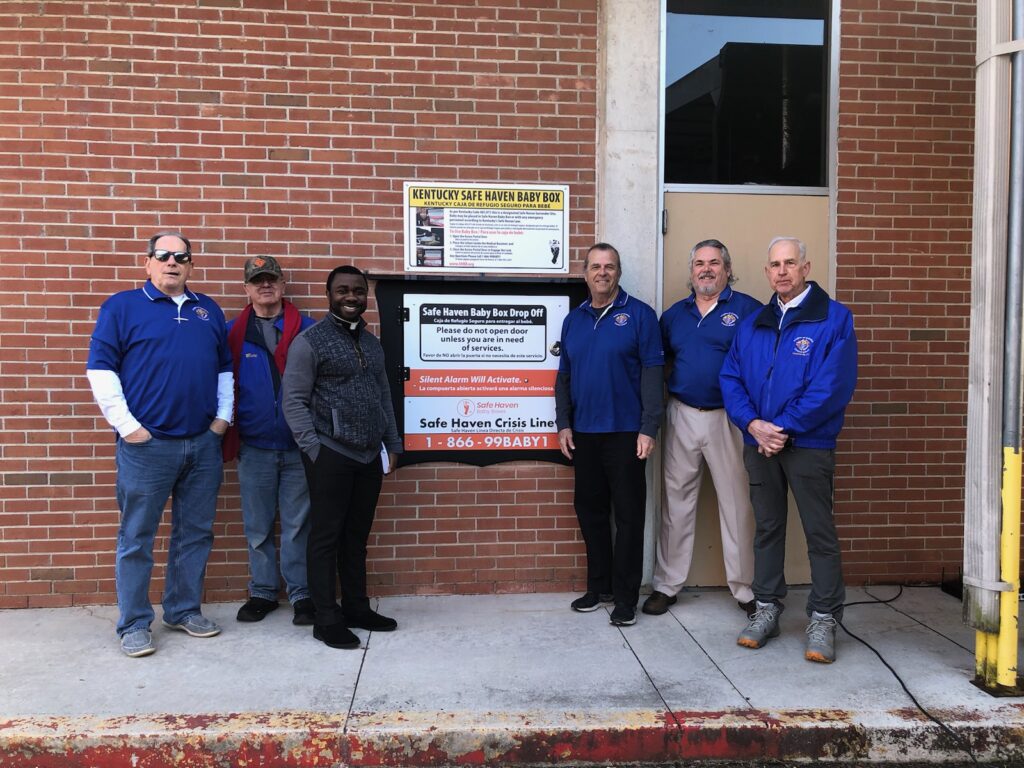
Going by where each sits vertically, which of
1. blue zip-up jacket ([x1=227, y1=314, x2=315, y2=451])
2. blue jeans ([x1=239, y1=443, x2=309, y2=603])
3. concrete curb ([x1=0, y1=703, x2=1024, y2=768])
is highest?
blue zip-up jacket ([x1=227, y1=314, x2=315, y2=451])

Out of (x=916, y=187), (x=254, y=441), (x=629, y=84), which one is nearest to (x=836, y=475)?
(x=916, y=187)

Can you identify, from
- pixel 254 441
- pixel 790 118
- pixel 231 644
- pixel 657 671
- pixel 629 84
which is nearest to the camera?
pixel 657 671

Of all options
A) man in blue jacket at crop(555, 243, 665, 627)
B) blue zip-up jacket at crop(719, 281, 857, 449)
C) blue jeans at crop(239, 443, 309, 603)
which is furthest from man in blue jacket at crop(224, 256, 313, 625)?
blue zip-up jacket at crop(719, 281, 857, 449)

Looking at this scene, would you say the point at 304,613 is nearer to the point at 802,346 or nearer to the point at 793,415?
the point at 793,415

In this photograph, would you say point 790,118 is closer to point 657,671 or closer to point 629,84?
point 629,84

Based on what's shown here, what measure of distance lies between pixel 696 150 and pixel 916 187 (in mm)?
1514

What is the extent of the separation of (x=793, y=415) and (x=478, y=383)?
1978 mm

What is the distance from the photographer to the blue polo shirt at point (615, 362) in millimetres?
4484

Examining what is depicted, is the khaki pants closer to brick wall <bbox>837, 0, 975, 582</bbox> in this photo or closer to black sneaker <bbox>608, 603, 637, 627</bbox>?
black sneaker <bbox>608, 603, 637, 627</bbox>

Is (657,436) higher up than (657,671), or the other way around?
(657,436)

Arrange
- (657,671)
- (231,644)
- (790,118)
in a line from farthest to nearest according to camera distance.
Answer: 1. (790,118)
2. (231,644)
3. (657,671)

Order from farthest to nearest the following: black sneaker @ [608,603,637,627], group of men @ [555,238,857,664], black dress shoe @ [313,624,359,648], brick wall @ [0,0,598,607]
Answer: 1. brick wall @ [0,0,598,607]
2. black sneaker @ [608,603,637,627]
3. black dress shoe @ [313,624,359,648]
4. group of men @ [555,238,857,664]

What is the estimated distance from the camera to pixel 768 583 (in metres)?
4.24

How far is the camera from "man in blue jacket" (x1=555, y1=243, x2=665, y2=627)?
14.7 ft
